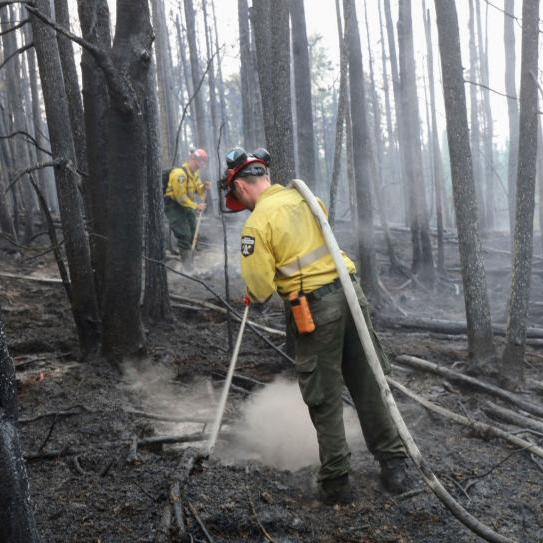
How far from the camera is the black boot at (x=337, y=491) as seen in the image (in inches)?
142

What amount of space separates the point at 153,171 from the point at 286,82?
222 cm

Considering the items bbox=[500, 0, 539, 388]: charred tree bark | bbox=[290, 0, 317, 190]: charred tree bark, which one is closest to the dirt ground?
bbox=[500, 0, 539, 388]: charred tree bark

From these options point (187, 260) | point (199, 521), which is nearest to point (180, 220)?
point (187, 260)

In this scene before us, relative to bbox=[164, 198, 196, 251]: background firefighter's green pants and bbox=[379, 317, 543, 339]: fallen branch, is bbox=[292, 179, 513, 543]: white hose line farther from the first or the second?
bbox=[164, 198, 196, 251]: background firefighter's green pants

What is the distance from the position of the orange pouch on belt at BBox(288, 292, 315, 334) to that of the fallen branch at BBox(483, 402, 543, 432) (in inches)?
100

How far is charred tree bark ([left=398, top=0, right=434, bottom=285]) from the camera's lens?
12422 mm

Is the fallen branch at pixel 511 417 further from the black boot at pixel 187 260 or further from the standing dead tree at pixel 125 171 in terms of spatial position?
the black boot at pixel 187 260

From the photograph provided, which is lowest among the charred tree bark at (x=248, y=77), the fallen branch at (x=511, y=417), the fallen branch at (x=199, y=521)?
the fallen branch at (x=511, y=417)

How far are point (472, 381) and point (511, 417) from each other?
800 mm

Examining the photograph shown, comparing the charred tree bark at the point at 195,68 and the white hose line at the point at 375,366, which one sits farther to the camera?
the charred tree bark at the point at 195,68

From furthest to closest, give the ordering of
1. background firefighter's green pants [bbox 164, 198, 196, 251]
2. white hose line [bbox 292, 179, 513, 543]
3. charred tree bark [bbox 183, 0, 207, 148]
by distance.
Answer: charred tree bark [bbox 183, 0, 207, 148], background firefighter's green pants [bbox 164, 198, 196, 251], white hose line [bbox 292, 179, 513, 543]

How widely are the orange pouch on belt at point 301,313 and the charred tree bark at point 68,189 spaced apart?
3203 millimetres

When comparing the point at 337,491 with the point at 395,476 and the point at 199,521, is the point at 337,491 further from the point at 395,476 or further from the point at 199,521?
the point at 199,521

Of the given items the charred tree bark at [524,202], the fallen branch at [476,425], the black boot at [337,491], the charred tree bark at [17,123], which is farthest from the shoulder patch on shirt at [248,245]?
the charred tree bark at [17,123]
